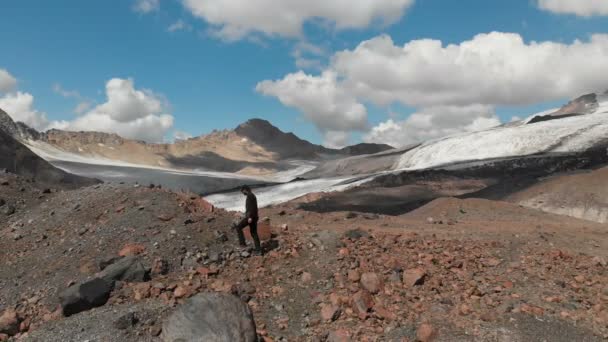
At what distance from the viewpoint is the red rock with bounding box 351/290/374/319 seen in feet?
25.6

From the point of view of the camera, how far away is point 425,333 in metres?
7.10

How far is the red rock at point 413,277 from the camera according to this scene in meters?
8.55

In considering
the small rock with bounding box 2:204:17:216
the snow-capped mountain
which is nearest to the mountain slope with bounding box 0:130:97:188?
the small rock with bounding box 2:204:17:216

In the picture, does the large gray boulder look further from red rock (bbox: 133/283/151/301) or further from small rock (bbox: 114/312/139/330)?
red rock (bbox: 133/283/151/301)

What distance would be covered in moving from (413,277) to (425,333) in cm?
161

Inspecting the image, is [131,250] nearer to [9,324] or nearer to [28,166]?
[9,324]

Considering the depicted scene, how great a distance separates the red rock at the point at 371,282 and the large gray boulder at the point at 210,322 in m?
2.34

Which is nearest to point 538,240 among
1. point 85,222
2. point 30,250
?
point 85,222

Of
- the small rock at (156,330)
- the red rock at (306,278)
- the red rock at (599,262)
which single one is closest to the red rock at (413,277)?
the red rock at (306,278)

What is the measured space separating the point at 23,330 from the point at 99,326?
154 centimetres

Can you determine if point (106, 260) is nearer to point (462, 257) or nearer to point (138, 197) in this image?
point (138, 197)

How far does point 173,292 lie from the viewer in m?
8.16

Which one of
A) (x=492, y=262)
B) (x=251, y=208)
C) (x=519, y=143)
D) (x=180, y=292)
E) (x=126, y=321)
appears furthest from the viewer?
(x=519, y=143)

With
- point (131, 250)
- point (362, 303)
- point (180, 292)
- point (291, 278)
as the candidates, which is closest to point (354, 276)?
point (362, 303)
